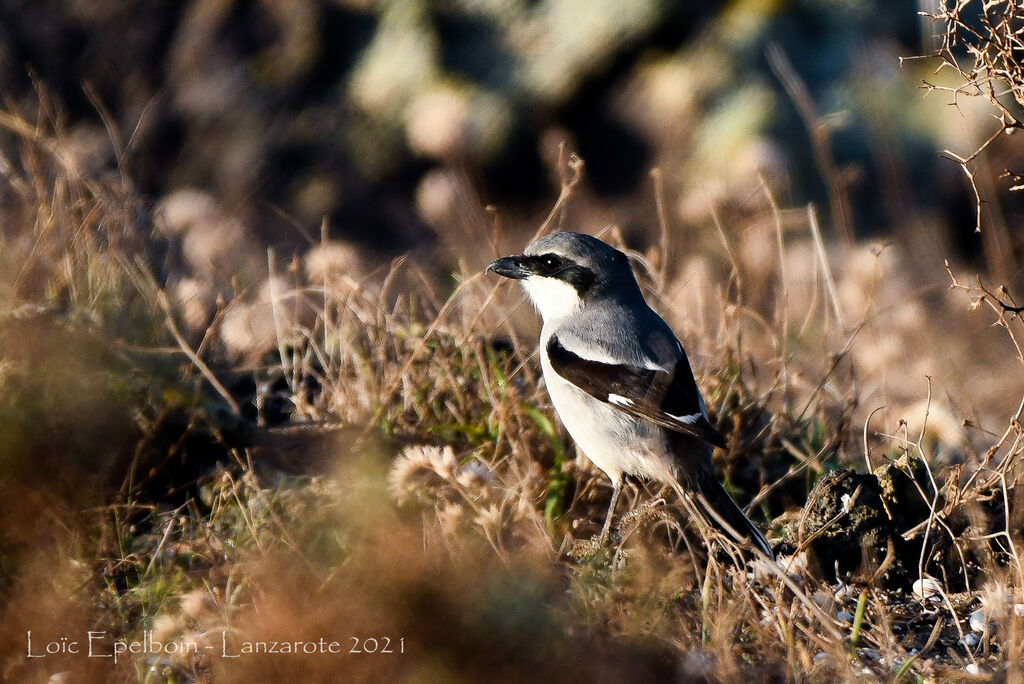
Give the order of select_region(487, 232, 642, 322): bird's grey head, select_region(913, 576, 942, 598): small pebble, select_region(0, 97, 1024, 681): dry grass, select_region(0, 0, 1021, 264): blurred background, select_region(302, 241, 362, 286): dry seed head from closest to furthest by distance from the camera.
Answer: select_region(0, 97, 1024, 681): dry grass
select_region(913, 576, 942, 598): small pebble
select_region(487, 232, 642, 322): bird's grey head
select_region(302, 241, 362, 286): dry seed head
select_region(0, 0, 1021, 264): blurred background

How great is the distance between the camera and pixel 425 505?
12.0 feet

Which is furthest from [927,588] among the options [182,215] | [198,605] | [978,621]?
[182,215]

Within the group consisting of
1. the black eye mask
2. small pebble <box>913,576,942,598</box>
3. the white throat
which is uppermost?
the black eye mask

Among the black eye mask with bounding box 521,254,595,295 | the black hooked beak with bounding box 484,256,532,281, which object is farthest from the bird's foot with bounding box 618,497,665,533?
the black hooked beak with bounding box 484,256,532,281

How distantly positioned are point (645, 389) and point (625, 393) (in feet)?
0.23

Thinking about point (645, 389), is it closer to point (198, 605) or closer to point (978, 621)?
point (978, 621)

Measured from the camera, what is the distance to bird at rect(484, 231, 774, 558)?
3.56 m

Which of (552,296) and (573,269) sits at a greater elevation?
(573,269)

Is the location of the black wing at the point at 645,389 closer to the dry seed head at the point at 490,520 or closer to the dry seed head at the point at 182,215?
the dry seed head at the point at 490,520

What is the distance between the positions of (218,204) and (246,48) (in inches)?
75.8

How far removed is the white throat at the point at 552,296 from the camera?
417 cm

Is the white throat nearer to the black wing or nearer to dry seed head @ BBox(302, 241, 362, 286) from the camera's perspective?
the black wing

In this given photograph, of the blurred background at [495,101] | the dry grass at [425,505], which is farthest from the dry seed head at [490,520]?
the blurred background at [495,101]

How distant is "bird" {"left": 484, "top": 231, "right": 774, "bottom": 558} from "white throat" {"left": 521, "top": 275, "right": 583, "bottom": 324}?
0.06 meters
